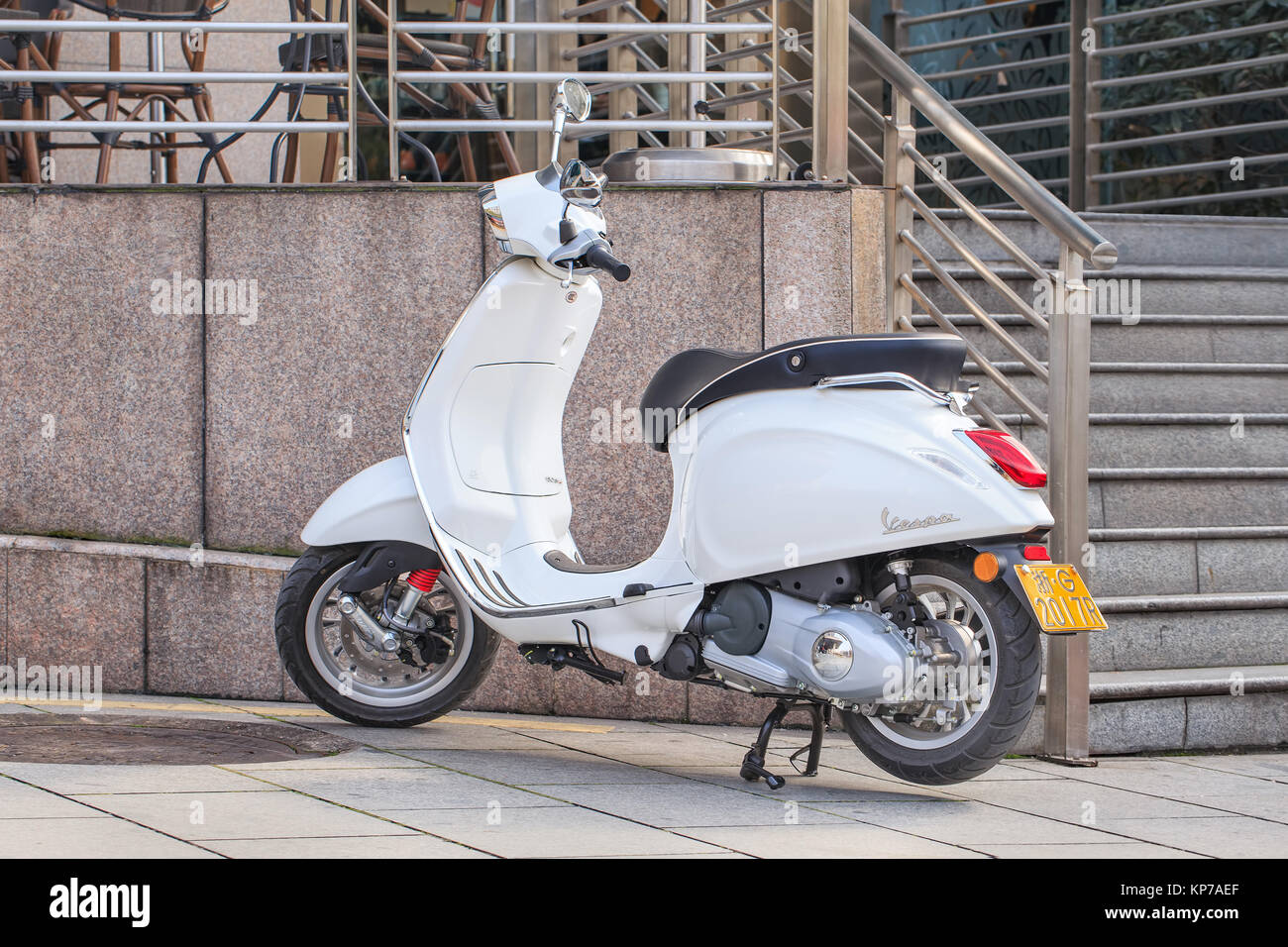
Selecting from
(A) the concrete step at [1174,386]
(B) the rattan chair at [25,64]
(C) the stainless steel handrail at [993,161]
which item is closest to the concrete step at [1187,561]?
(A) the concrete step at [1174,386]

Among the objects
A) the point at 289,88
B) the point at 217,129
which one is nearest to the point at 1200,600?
the point at 217,129

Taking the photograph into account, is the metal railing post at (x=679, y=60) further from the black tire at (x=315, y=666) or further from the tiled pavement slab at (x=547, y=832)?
the tiled pavement slab at (x=547, y=832)

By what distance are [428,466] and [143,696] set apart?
1747 mm

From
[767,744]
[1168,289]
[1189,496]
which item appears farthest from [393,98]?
[1168,289]

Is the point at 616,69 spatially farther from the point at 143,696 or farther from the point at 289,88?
the point at 143,696

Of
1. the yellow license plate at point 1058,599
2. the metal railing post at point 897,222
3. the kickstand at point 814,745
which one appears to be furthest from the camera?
the metal railing post at point 897,222

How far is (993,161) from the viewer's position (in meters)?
5.83

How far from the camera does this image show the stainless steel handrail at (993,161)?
17.7 feet

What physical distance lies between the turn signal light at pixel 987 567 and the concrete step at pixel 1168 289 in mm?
3537

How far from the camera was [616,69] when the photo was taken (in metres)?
9.42

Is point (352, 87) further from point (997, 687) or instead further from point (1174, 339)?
point (1174, 339)

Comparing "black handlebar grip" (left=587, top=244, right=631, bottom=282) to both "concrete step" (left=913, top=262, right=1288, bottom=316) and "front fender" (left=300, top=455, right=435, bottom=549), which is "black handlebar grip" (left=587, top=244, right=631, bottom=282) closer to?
"front fender" (left=300, top=455, right=435, bottom=549)

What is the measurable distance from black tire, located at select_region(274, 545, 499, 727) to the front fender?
7cm

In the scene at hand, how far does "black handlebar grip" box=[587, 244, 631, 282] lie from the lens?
4.62 metres
